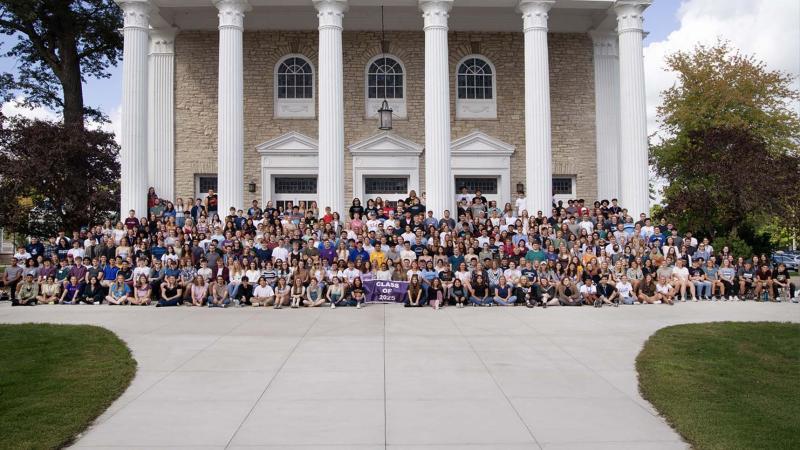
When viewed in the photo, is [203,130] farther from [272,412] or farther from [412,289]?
[272,412]

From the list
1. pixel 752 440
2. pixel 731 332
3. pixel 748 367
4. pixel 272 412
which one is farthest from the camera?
pixel 731 332

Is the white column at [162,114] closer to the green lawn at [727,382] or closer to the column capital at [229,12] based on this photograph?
the column capital at [229,12]

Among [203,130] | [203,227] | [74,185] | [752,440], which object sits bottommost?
[752,440]

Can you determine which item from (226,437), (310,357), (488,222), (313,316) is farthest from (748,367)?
(488,222)

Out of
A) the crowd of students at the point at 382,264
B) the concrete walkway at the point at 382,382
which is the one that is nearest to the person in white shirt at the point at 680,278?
the crowd of students at the point at 382,264

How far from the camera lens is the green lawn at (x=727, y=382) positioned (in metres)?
6.59

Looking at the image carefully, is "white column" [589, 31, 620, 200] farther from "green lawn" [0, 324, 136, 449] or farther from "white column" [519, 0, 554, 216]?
"green lawn" [0, 324, 136, 449]

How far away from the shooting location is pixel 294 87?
26.2 meters

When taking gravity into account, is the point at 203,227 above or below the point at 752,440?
above

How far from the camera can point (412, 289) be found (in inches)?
632

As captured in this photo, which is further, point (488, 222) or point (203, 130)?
point (203, 130)

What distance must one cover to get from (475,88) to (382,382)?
773 inches

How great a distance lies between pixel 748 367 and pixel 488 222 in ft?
34.8

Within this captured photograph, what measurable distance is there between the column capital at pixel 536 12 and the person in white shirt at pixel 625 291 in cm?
954
